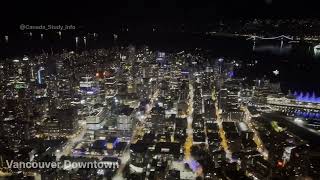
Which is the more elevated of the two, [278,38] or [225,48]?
[278,38]

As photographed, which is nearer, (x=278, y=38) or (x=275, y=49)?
(x=275, y=49)

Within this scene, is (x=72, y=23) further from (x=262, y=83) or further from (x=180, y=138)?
(x=180, y=138)

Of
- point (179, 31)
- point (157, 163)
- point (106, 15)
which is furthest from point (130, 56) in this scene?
point (157, 163)

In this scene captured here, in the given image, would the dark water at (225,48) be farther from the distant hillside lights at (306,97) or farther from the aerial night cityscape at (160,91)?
the distant hillside lights at (306,97)

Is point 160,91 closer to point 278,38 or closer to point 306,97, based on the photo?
point 306,97

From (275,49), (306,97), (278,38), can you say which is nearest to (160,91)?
(306,97)

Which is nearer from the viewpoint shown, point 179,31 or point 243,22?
point 243,22

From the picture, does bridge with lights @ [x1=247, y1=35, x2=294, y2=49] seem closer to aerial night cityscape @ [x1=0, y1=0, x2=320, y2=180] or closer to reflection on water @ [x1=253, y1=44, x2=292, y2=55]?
aerial night cityscape @ [x1=0, y1=0, x2=320, y2=180]
